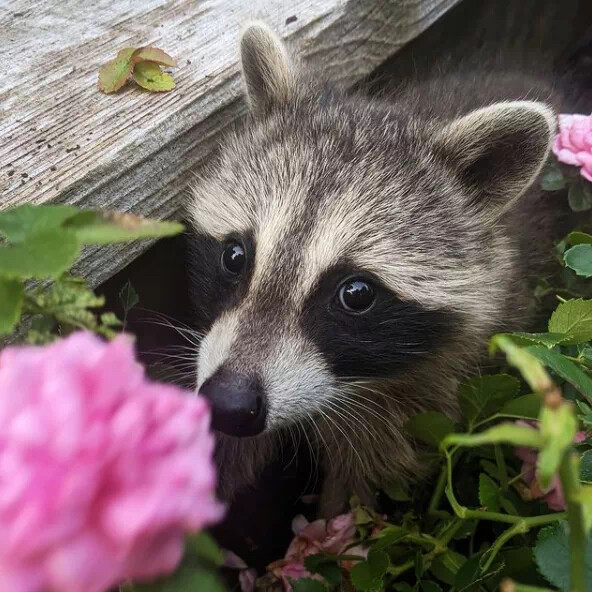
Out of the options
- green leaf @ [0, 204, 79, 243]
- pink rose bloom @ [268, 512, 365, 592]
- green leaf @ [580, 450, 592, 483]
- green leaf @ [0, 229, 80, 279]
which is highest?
green leaf @ [0, 204, 79, 243]

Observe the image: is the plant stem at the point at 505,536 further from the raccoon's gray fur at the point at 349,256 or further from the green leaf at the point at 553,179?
the green leaf at the point at 553,179

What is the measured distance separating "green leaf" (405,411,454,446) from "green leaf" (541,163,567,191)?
45.6 inches

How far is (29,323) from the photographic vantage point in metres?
1.50

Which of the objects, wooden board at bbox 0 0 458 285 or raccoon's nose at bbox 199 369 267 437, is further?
wooden board at bbox 0 0 458 285

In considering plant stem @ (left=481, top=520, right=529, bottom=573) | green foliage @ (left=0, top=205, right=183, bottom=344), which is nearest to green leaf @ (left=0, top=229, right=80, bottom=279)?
green foliage @ (left=0, top=205, right=183, bottom=344)

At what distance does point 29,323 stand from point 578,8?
3.30 metres

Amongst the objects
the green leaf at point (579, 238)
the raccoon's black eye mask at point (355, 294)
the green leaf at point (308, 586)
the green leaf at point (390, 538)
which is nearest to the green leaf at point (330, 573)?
the green leaf at point (308, 586)

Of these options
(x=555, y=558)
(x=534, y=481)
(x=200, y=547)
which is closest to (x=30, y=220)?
(x=200, y=547)

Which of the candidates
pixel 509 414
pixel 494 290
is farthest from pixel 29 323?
pixel 494 290

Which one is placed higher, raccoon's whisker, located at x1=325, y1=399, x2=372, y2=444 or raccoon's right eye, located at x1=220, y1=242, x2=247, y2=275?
raccoon's right eye, located at x1=220, y1=242, x2=247, y2=275

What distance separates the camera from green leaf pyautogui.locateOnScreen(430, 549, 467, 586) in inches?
64.2

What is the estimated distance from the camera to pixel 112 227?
2.59ft

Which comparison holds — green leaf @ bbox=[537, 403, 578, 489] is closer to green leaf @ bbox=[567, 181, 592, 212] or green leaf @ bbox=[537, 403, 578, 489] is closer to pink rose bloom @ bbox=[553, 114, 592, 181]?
pink rose bloom @ bbox=[553, 114, 592, 181]

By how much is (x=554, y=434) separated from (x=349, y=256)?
1.21 meters
